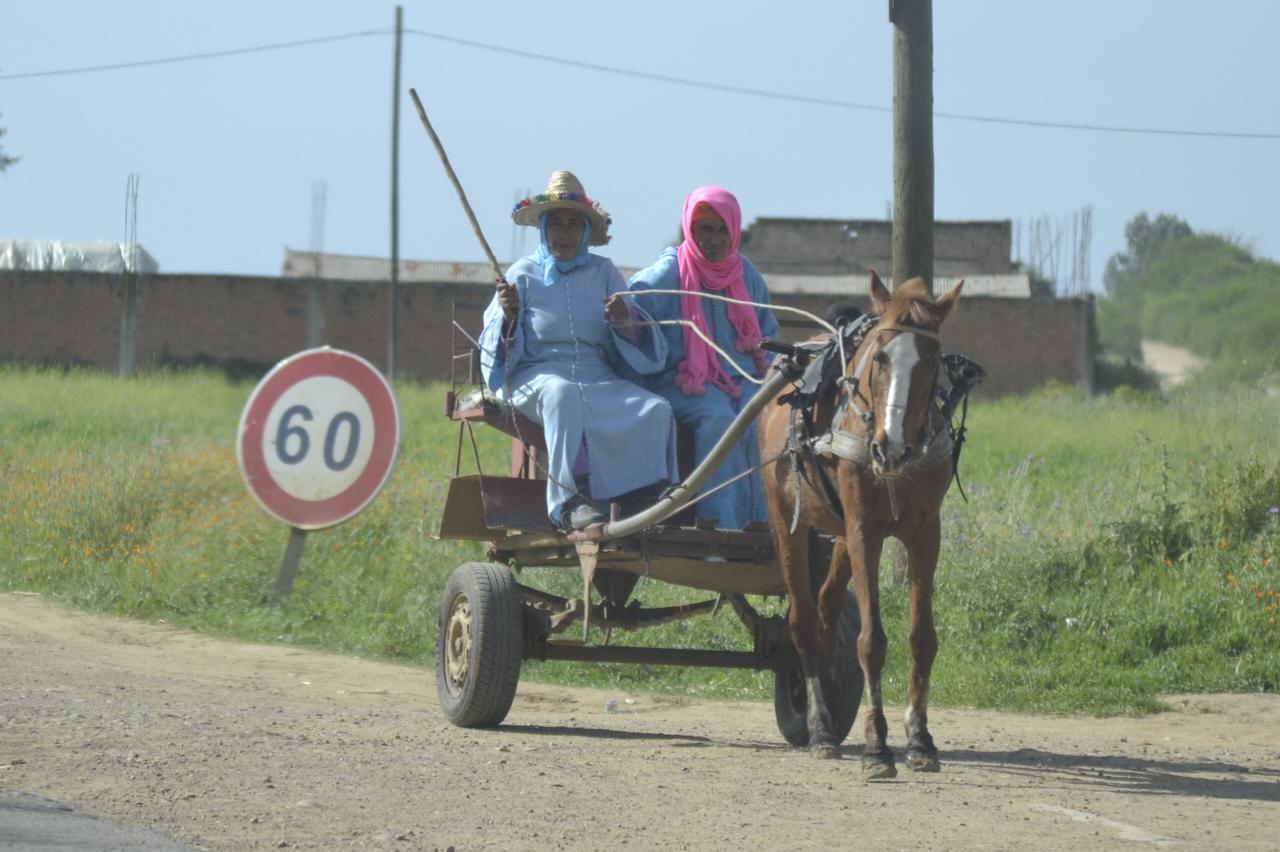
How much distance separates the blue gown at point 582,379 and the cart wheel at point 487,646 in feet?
1.52

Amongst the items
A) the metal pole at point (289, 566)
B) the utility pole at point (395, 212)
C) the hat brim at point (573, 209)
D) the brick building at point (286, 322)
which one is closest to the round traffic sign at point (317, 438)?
the metal pole at point (289, 566)

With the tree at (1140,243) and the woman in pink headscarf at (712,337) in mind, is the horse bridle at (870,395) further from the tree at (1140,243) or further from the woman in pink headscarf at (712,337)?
the tree at (1140,243)

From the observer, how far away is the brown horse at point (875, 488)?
682 cm

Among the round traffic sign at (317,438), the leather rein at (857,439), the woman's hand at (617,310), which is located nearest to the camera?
the leather rein at (857,439)

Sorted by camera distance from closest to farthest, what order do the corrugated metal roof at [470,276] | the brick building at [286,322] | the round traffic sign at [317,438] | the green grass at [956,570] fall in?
the green grass at [956,570] → the round traffic sign at [317,438] → the brick building at [286,322] → the corrugated metal roof at [470,276]

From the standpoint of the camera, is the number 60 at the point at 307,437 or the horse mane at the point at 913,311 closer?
the horse mane at the point at 913,311

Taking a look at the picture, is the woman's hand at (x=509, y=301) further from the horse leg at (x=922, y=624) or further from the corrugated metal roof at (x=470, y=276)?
the corrugated metal roof at (x=470, y=276)

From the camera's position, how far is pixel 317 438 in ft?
39.3

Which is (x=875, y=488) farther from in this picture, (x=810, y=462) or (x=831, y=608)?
(x=831, y=608)

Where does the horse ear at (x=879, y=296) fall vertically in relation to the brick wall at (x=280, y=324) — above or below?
below

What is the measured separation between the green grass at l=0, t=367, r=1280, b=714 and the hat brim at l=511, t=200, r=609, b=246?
3470 mm

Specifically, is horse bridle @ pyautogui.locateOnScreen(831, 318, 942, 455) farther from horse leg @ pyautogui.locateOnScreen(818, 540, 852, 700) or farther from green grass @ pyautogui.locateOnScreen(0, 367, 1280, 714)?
green grass @ pyautogui.locateOnScreen(0, 367, 1280, 714)

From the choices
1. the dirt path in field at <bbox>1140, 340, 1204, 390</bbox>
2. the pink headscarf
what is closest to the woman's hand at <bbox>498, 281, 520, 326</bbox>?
the pink headscarf

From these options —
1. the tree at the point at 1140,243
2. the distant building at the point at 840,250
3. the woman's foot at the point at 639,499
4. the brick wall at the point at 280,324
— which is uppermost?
the tree at the point at 1140,243
